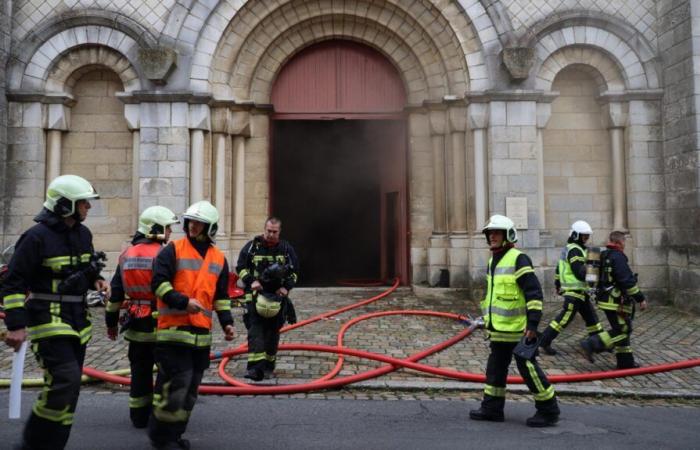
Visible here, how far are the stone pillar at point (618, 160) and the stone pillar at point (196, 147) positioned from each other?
793cm

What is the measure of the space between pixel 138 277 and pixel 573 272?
495cm

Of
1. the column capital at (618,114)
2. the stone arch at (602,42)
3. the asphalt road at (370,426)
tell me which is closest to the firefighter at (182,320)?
the asphalt road at (370,426)

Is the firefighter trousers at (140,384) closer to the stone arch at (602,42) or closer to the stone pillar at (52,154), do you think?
the stone pillar at (52,154)

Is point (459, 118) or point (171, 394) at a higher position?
point (459, 118)

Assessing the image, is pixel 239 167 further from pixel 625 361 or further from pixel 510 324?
pixel 625 361

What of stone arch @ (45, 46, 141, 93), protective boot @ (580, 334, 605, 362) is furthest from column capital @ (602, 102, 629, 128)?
stone arch @ (45, 46, 141, 93)

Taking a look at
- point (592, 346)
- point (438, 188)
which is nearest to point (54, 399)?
point (592, 346)

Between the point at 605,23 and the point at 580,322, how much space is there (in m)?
5.87

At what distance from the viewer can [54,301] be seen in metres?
3.32

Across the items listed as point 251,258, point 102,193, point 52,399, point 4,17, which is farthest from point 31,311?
point 4,17

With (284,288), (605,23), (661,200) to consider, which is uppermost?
(605,23)

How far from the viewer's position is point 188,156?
965cm

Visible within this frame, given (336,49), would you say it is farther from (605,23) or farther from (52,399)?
(52,399)

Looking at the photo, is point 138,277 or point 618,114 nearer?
point 138,277
